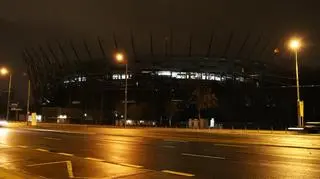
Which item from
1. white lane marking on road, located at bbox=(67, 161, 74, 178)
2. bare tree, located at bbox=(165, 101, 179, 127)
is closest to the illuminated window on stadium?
bare tree, located at bbox=(165, 101, 179, 127)

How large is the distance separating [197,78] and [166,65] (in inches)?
559

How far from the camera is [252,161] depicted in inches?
565

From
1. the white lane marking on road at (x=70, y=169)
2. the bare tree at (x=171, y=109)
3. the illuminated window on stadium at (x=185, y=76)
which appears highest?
the illuminated window on stadium at (x=185, y=76)

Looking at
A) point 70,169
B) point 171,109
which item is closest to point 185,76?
point 171,109

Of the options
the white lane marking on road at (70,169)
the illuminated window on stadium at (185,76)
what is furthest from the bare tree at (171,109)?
the white lane marking on road at (70,169)

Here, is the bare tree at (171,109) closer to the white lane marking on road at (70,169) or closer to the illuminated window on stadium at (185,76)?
the illuminated window on stadium at (185,76)

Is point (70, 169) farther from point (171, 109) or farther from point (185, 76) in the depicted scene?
point (185, 76)

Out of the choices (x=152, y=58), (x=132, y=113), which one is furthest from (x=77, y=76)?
(x=132, y=113)

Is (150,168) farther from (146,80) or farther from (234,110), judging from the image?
(146,80)

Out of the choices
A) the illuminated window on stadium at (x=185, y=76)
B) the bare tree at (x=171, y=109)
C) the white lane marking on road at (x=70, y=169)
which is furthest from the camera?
the illuminated window on stadium at (x=185, y=76)

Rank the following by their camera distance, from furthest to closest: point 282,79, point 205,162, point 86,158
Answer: point 282,79 < point 86,158 < point 205,162

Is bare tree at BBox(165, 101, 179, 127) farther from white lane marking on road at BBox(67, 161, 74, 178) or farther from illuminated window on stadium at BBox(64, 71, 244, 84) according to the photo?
white lane marking on road at BBox(67, 161, 74, 178)

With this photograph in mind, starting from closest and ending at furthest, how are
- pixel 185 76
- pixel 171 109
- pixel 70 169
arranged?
1. pixel 70 169
2. pixel 171 109
3. pixel 185 76

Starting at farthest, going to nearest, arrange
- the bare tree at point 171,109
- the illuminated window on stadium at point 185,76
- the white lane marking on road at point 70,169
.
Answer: the illuminated window on stadium at point 185,76, the bare tree at point 171,109, the white lane marking on road at point 70,169
